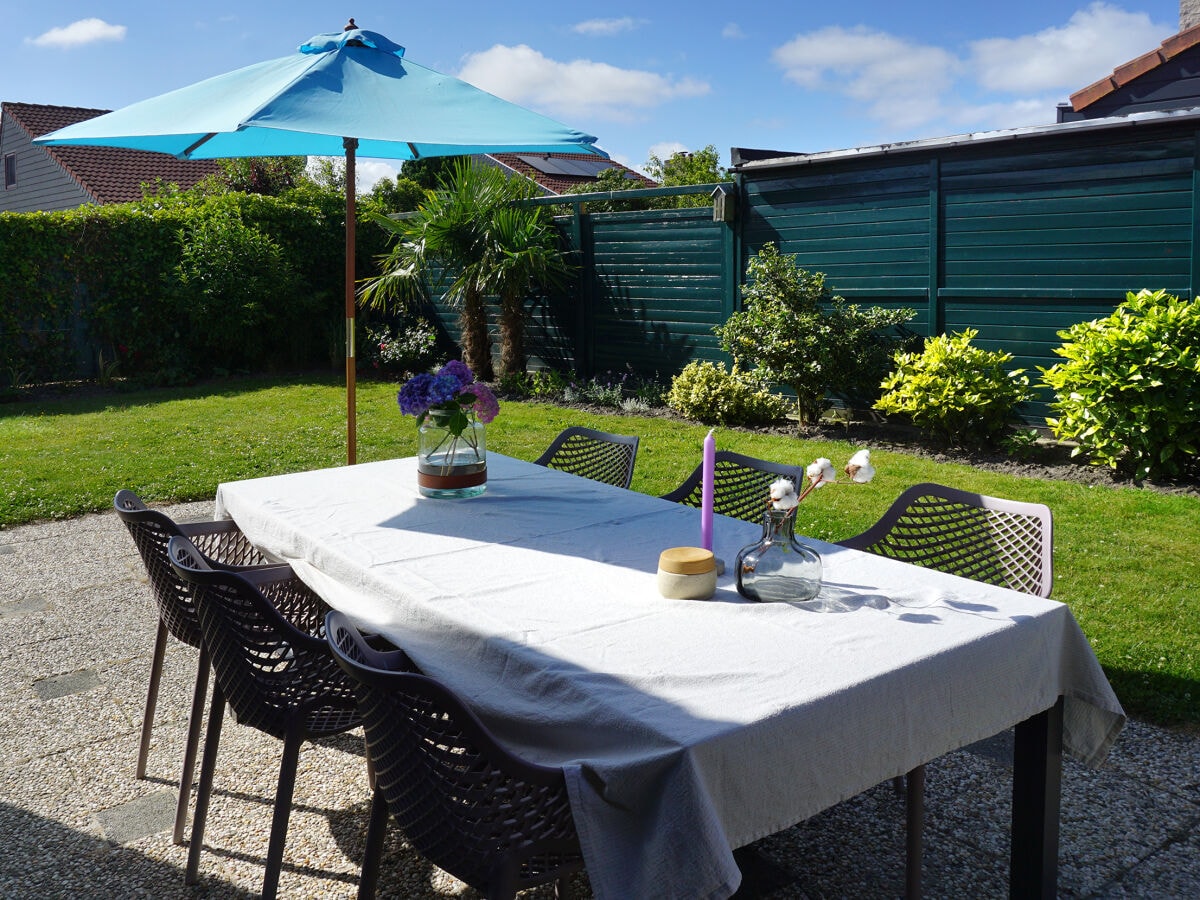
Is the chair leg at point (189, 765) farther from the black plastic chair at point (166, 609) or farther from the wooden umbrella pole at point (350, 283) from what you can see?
the wooden umbrella pole at point (350, 283)

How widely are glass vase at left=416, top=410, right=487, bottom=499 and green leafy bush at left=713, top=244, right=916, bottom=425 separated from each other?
5.15 m

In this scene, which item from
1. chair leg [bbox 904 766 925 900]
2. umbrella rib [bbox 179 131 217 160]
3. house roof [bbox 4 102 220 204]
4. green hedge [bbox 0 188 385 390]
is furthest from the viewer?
house roof [bbox 4 102 220 204]

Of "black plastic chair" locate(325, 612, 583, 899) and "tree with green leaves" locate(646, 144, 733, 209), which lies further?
"tree with green leaves" locate(646, 144, 733, 209)

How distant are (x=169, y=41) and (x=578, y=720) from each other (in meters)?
14.0

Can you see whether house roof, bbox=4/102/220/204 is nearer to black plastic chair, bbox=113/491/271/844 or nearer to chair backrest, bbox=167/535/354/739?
black plastic chair, bbox=113/491/271/844

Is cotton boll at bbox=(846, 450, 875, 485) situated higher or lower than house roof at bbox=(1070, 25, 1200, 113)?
lower

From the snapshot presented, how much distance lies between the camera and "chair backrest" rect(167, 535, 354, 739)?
7.75 feet

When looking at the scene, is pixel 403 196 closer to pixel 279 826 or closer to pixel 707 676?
pixel 279 826

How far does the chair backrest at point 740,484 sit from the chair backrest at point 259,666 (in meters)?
1.51

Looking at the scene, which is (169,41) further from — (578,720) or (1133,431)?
(578,720)

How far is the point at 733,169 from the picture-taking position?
31.0 ft

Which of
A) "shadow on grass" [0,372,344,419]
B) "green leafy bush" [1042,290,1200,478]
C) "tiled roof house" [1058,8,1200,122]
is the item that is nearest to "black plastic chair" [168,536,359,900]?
"green leafy bush" [1042,290,1200,478]

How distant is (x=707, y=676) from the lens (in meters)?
1.84

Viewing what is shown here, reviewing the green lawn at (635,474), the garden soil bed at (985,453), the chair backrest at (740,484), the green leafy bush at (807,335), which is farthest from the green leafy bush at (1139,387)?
the chair backrest at (740,484)
